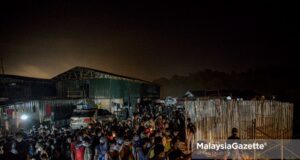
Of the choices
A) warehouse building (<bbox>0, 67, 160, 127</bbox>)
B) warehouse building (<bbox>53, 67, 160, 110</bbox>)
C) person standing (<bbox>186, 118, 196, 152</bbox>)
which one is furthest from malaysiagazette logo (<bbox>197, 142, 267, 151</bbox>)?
warehouse building (<bbox>53, 67, 160, 110</bbox>)

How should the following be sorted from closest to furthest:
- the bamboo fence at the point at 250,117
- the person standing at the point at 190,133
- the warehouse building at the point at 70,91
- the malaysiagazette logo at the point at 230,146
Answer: the malaysiagazette logo at the point at 230,146, the bamboo fence at the point at 250,117, the person standing at the point at 190,133, the warehouse building at the point at 70,91

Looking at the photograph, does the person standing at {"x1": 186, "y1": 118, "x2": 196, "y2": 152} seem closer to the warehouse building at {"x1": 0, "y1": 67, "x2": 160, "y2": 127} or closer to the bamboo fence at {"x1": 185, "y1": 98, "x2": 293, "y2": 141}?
the bamboo fence at {"x1": 185, "y1": 98, "x2": 293, "y2": 141}

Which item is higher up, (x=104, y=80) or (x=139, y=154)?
(x=104, y=80)

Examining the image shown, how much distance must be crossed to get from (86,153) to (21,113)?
39.0 feet

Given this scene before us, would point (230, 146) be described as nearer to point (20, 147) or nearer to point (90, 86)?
point (20, 147)

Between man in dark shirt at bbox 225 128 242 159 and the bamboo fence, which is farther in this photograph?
the bamboo fence

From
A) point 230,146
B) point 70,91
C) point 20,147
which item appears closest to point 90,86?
point 70,91

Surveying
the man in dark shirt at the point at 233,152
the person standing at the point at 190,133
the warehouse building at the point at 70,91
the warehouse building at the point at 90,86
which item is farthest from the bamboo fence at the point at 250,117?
the warehouse building at the point at 90,86

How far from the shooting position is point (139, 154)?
336 inches

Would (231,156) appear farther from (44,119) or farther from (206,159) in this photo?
(44,119)

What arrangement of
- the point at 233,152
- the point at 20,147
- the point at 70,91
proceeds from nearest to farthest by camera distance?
the point at 20,147, the point at 233,152, the point at 70,91

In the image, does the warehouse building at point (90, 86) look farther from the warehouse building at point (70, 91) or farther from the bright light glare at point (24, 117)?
the bright light glare at point (24, 117)

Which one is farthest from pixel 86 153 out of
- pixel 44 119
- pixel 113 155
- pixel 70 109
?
pixel 70 109

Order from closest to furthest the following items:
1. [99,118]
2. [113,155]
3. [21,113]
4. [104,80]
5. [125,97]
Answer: [113,155] → [21,113] → [99,118] → [104,80] → [125,97]
